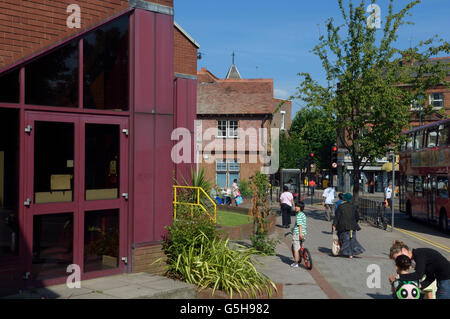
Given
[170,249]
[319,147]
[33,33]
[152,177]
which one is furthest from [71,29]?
[319,147]

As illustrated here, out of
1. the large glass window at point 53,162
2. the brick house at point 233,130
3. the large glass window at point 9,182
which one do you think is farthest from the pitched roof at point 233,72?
the large glass window at point 9,182

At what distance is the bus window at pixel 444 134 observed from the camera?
18.3 meters

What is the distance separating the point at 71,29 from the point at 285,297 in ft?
20.0

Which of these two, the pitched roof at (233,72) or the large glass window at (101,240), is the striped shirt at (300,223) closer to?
the large glass window at (101,240)

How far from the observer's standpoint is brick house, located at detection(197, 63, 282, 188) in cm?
4038

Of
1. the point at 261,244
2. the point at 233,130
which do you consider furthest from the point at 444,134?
the point at 233,130

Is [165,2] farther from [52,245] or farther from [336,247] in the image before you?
[336,247]

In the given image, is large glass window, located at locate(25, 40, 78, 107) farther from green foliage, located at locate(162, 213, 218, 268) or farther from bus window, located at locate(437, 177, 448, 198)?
bus window, located at locate(437, 177, 448, 198)

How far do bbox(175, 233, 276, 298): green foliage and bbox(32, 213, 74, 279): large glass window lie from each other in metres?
1.98

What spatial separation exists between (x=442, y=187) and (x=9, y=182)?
16834 mm

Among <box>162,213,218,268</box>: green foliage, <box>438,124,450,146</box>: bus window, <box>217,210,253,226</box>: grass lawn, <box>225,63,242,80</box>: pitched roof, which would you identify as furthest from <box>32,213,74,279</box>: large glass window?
<box>225,63,242,80</box>: pitched roof

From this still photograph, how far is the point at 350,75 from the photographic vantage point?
2258cm

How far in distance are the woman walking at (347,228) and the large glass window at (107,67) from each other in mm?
7083
